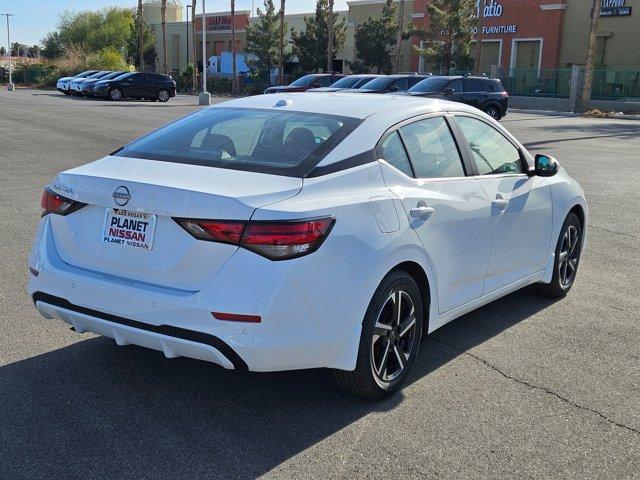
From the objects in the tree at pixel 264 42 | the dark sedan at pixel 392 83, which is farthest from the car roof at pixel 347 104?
the tree at pixel 264 42

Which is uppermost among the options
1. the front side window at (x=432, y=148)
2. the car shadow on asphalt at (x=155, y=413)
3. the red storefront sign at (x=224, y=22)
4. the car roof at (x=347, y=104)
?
the red storefront sign at (x=224, y=22)

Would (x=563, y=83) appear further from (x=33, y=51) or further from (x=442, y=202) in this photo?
(x=33, y=51)

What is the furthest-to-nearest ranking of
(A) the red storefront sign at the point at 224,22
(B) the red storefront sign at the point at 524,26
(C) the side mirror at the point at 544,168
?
(A) the red storefront sign at the point at 224,22 < (B) the red storefront sign at the point at 524,26 < (C) the side mirror at the point at 544,168

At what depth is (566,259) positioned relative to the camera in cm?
624

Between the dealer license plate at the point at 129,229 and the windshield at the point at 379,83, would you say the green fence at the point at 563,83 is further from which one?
the dealer license plate at the point at 129,229

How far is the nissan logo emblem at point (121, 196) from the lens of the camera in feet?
12.2

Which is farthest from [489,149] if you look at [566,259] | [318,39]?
[318,39]

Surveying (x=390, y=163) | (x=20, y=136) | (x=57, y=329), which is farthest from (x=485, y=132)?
(x=20, y=136)

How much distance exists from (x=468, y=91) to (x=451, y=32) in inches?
1101

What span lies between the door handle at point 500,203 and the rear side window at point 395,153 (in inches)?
34.0

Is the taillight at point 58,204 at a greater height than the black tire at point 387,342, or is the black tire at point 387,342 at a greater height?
the taillight at point 58,204

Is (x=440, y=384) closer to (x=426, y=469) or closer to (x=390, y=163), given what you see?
(x=426, y=469)

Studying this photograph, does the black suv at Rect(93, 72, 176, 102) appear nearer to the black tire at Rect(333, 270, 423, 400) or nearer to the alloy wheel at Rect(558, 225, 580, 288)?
the alloy wheel at Rect(558, 225, 580, 288)

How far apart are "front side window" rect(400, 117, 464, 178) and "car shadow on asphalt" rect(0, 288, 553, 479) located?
122 cm
